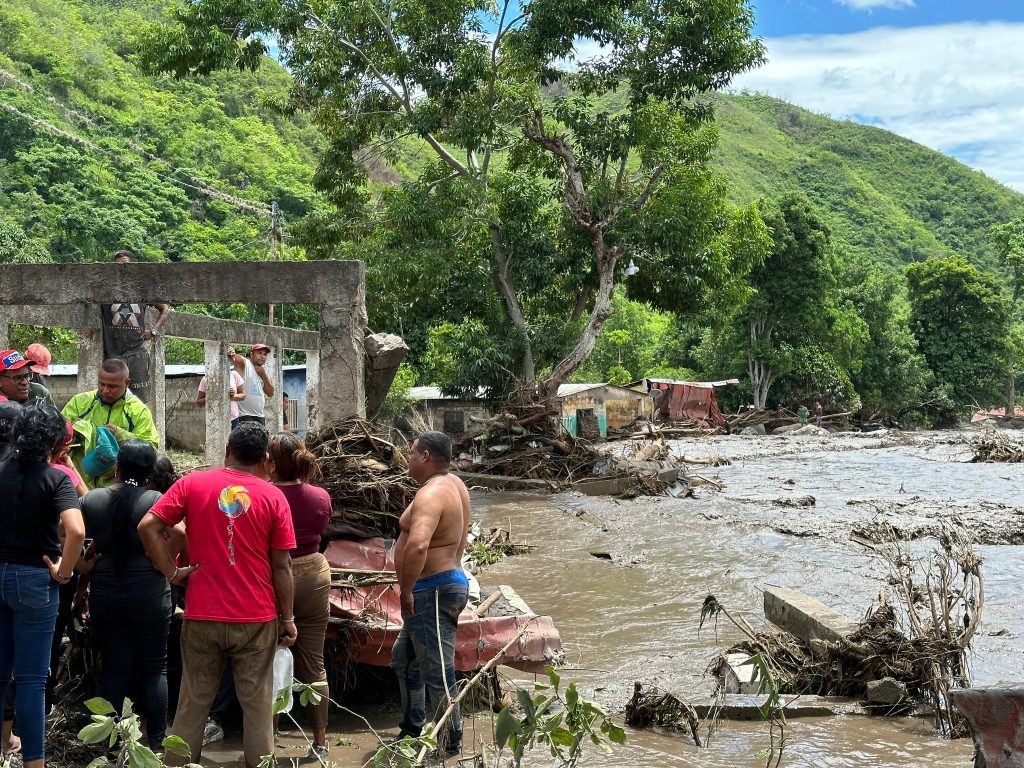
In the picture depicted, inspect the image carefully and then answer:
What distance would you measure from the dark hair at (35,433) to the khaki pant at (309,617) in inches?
54.4

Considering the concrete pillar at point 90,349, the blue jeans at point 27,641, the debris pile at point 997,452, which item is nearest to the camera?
the blue jeans at point 27,641

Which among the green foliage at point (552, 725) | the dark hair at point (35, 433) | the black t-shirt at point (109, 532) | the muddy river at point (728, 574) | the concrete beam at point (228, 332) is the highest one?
the concrete beam at point (228, 332)

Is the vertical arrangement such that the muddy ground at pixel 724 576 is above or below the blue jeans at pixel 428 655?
below

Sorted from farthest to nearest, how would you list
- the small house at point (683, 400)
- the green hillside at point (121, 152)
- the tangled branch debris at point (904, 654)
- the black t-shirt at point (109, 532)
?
the small house at point (683, 400)
the green hillside at point (121, 152)
the tangled branch debris at point (904, 654)
the black t-shirt at point (109, 532)

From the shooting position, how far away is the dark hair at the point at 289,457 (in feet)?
17.5

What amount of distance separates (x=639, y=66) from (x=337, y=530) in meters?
17.5

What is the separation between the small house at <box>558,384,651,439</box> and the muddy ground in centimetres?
1431

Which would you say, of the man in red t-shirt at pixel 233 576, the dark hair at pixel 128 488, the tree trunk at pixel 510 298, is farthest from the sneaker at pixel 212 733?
the tree trunk at pixel 510 298

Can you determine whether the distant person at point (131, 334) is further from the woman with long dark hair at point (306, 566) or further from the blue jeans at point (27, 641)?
the blue jeans at point (27, 641)

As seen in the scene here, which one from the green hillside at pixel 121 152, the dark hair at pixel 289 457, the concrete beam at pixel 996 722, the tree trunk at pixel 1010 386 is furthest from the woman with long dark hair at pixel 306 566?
the tree trunk at pixel 1010 386

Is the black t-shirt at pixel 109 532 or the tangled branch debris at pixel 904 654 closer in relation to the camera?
the black t-shirt at pixel 109 532

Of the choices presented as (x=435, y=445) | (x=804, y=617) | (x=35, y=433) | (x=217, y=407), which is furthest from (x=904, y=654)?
(x=217, y=407)

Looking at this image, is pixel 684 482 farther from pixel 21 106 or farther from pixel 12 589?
pixel 21 106

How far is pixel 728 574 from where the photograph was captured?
1117cm
